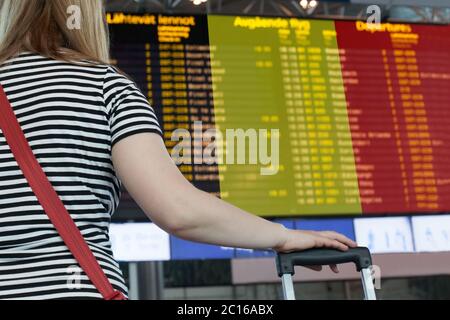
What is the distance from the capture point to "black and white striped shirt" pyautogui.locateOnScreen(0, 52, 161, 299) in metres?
0.90

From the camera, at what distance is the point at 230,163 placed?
400cm

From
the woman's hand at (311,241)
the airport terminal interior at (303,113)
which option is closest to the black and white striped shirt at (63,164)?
the woman's hand at (311,241)

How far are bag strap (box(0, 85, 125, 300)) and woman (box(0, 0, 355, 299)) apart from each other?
1 centimetres

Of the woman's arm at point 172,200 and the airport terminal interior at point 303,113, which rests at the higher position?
the airport terminal interior at point 303,113

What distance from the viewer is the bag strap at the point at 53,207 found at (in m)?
0.90

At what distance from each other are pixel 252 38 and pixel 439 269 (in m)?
2.59

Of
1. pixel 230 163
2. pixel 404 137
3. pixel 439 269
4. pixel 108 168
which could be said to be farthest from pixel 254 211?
pixel 108 168

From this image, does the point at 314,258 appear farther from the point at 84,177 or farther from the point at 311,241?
the point at 84,177

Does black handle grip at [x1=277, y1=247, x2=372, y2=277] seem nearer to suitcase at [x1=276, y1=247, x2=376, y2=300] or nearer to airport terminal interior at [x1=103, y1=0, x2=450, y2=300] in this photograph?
suitcase at [x1=276, y1=247, x2=376, y2=300]

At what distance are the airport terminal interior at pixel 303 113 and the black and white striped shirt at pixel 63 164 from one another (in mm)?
2871

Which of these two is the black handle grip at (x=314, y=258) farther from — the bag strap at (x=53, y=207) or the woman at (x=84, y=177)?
the bag strap at (x=53, y=207)

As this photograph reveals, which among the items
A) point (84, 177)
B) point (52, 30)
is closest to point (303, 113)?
point (52, 30)
